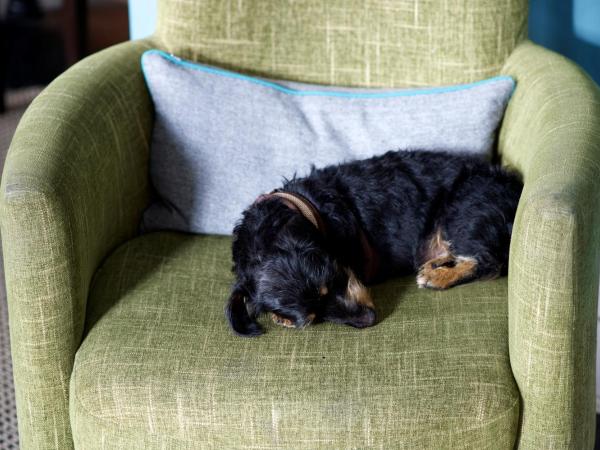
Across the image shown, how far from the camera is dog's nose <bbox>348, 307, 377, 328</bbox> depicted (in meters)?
1.76

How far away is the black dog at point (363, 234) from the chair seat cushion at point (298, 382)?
7 cm

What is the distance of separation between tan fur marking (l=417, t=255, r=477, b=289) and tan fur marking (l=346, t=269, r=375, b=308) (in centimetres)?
17

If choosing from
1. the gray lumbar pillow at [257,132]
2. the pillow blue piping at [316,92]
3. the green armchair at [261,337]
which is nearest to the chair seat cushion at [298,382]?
the green armchair at [261,337]

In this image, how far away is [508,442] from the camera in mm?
1627

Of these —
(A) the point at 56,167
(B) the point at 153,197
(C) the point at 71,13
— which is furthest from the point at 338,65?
(C) the point at 71,13

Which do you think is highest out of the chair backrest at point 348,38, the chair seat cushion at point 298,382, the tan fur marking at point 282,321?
the chair backrest at point 348,38

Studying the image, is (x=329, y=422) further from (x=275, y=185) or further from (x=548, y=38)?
(x=548, y=38)

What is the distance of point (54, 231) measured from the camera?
1.70 m

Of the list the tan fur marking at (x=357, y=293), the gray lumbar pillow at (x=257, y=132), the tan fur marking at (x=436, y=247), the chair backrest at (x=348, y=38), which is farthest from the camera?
the chair backrest at (x=348, y=38)

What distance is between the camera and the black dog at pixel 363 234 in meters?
1.77

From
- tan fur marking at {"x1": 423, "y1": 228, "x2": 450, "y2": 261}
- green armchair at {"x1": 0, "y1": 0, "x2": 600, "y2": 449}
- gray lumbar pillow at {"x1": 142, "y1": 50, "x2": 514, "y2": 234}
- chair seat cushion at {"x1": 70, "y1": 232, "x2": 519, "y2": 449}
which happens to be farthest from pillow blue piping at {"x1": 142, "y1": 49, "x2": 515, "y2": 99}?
chair seat cushion at {"x1": 70, "y1": 232, "x2": 519, "y2": 449}

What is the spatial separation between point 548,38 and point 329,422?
5.61 ft

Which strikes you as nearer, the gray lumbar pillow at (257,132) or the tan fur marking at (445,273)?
the tan fur marking at (445,273)

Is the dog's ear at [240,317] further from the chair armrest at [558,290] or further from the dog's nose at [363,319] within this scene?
the chair armrest at [558,290]
